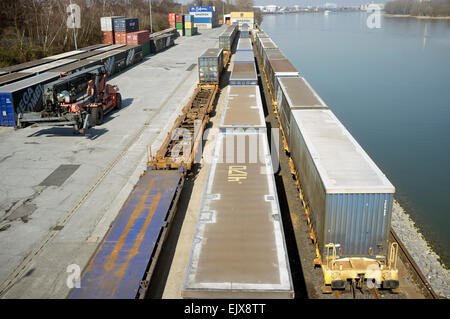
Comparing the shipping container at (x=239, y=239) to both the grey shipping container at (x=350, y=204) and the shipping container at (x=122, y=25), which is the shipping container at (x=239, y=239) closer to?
the grey shipping container at (x=350, y=204)

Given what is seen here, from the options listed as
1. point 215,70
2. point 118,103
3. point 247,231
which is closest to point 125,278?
point 247,231

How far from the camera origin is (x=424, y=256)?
15.5 meters

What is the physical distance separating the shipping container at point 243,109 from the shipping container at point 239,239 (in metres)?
3.82

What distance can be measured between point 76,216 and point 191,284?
916 centimetres

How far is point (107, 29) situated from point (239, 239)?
5777 cm

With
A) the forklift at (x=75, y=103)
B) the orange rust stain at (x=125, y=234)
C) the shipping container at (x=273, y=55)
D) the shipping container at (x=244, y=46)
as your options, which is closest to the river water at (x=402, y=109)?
the shipping container at (x=273, y=55)

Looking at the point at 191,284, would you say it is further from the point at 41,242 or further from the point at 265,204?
the point at 41,242

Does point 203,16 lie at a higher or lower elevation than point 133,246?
higher

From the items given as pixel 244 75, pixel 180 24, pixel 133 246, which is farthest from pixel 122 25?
pixel 133 246

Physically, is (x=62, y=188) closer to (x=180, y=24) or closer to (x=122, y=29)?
(x=122, y=29)

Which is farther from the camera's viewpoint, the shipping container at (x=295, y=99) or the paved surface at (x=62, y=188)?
the shipping container at (x=295, y=99)

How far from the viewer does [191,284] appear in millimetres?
9391

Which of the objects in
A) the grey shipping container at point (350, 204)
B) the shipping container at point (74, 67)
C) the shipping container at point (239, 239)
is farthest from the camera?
the shipping container at point (74, 67)

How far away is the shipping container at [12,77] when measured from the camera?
3015cm
